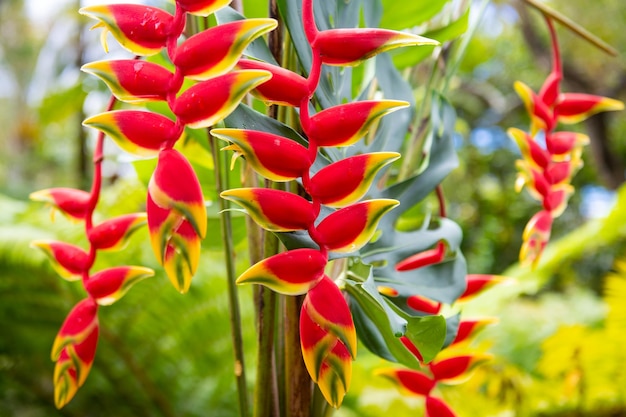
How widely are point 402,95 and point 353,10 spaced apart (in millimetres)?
87

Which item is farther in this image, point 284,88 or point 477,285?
point 477,285

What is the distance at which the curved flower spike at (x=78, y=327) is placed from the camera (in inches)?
12.0

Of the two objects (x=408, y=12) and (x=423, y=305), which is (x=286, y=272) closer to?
(x=423, y=305)

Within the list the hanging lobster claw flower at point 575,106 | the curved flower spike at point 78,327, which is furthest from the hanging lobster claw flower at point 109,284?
the hanging lobster claw flower at point 575,106

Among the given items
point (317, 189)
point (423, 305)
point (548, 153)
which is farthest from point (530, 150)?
point (317, 189)

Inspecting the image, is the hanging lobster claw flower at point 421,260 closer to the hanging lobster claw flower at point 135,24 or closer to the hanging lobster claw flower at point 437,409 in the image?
the hanging lobster claw flower at point 437,409

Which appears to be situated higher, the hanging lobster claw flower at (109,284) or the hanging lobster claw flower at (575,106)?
the hanging lobster claw flower at (575,106)

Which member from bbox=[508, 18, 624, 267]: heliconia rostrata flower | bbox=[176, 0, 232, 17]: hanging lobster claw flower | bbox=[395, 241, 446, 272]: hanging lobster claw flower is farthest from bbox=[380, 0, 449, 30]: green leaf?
bbox=[176, 0, 232, 17]: hanging lobster claw flower

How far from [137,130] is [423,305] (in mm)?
246

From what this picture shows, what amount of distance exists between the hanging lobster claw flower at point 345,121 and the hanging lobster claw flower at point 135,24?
0.07 m

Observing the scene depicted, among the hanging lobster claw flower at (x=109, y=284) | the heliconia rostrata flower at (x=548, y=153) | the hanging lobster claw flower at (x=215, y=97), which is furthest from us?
the heliconia rostrata flower at (x=548, y=153)

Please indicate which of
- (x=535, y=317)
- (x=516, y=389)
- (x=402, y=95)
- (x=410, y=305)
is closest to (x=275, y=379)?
(x=410, y=305)

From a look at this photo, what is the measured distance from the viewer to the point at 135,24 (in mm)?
226

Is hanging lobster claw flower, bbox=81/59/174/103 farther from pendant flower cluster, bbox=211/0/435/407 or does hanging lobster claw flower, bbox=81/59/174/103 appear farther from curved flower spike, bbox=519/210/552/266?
curved flower spike, bbox=519/210/552/266
